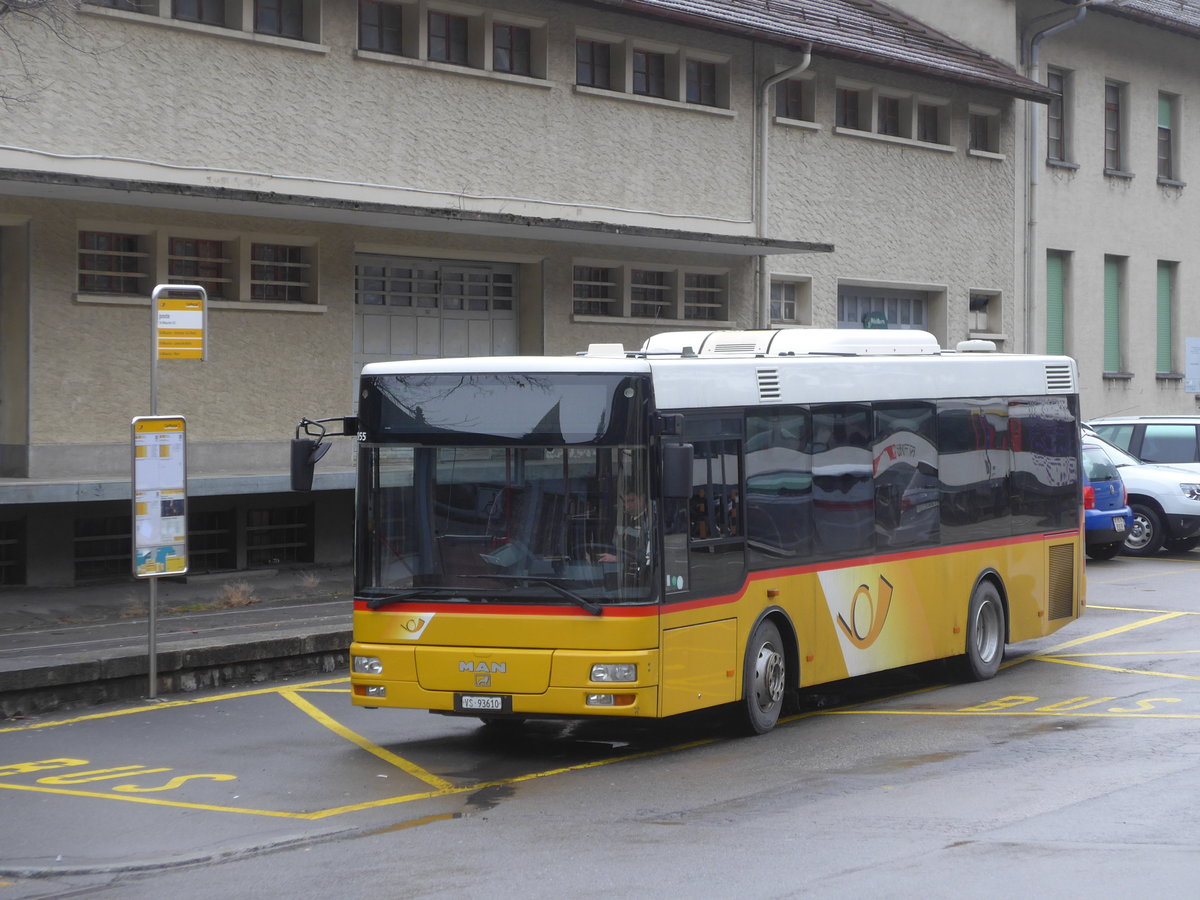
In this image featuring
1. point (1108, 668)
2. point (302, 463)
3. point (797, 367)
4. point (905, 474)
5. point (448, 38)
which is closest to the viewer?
point (302, 463)

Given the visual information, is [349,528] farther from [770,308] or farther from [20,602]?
[770,308]

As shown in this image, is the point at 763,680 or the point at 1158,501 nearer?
the point at 763,680

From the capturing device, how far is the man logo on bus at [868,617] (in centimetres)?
1205

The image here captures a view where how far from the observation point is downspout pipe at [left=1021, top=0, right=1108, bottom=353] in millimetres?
31062

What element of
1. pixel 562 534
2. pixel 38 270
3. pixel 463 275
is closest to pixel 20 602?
pixel 38 270

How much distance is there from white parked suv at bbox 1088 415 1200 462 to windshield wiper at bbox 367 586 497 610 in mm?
18041

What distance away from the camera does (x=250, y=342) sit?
19.2 m

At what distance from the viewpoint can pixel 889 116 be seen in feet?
92.6

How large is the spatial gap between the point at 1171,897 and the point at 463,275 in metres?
16.6

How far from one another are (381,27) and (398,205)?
277 centimetres

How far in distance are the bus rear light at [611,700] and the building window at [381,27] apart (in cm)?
1257

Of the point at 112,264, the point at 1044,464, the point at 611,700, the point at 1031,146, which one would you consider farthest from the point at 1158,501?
the point at 611,700

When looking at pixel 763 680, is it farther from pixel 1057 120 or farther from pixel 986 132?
pixel 1057 120

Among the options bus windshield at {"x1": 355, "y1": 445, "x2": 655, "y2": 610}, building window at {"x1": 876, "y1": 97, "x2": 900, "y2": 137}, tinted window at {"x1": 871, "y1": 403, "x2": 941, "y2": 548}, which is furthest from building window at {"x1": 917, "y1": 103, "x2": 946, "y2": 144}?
bus windshield at {"x1": 355, "y1": 445, "x2": 655, "y2": 610}
